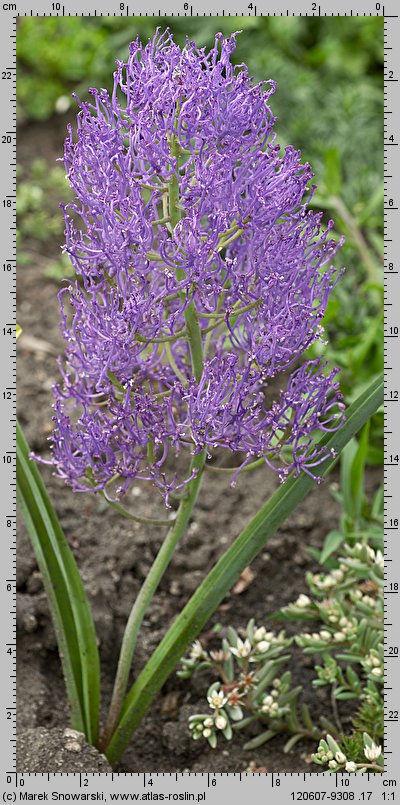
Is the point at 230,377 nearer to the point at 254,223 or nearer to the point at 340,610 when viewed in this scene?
the point at 254,223

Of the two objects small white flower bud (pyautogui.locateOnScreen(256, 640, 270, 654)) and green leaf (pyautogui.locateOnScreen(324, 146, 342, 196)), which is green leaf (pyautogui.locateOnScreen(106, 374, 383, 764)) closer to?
small white flower bud (pyautogui.locateOnScreen(256, 640, 270, 654))

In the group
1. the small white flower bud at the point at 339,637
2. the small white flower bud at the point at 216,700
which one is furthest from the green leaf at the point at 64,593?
the small white flower bud at the point at 339,637

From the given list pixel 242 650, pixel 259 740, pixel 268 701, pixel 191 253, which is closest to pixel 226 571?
pixel 242 650

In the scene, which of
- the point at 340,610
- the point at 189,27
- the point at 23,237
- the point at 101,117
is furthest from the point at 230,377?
the point at 189,27

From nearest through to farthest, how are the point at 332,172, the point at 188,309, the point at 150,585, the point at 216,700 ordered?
1. the point at 188,309
2. the point at 150,585
3. the point at 216,700
4. the point at 332,172

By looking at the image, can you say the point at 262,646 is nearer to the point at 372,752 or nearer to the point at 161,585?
the point at 372,752

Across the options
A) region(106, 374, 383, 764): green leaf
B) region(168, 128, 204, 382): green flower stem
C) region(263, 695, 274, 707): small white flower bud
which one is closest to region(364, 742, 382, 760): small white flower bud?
region(263, 695, 274, 707): small white flower bud
